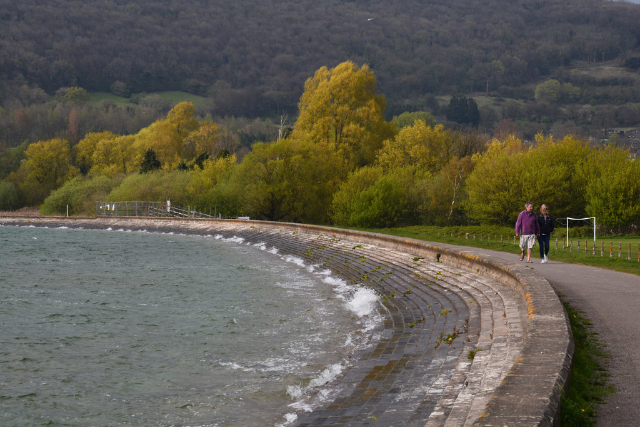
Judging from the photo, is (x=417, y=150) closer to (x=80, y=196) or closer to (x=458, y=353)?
(x=458, y=353)

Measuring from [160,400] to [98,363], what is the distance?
11.1 ft

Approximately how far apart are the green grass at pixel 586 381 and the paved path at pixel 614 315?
11 cm

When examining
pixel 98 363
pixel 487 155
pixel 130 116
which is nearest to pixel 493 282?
pixel 98 363

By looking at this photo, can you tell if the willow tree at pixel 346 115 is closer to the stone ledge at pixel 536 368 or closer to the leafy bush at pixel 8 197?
the stone ledge at pixel 536 368

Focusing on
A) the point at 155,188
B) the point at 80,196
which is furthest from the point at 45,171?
the point at 155,188

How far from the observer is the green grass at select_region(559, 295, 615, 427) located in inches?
265

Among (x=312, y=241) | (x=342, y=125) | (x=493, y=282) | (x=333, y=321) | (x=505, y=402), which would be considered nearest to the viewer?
(x=505, y=402)

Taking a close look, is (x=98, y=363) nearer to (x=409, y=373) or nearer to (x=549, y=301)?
(x=409, y=373)

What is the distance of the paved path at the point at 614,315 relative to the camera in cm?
715

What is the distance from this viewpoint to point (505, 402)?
644cm

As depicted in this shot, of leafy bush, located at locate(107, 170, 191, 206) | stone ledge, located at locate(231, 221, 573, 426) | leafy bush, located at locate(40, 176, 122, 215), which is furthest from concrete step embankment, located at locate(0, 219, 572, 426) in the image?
leafy bush, located at locate(40, 176, 122, 215)

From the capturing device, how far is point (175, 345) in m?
15.6

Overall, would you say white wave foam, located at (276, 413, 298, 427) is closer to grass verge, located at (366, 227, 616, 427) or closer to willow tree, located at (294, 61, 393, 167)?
grass verge, located at (366, 227, 616, 427)

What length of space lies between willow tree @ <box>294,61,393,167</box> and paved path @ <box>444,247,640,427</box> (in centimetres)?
4472
